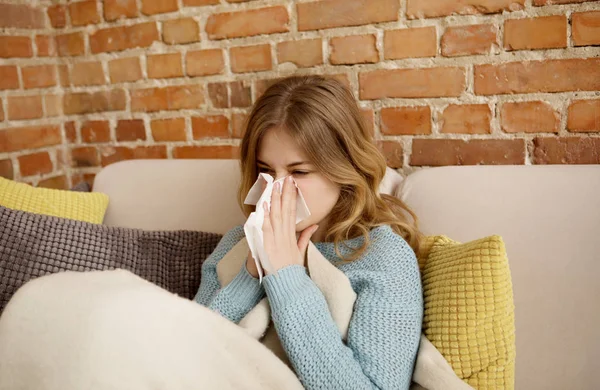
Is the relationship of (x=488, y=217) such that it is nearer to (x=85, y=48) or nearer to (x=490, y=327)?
(x=490, y=327)

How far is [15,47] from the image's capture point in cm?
183

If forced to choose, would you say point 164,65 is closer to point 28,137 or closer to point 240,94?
point 240,94

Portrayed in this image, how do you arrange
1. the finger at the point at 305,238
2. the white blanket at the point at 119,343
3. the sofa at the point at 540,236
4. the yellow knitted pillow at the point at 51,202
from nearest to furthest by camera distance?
the white blanket at the point at 119,343 < the sofa at the point at 540,236 < the finger at the point at 305,238 < the yellow knitted pillow at the point at 51,202

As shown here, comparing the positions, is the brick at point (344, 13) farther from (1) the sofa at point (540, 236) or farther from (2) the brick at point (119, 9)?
(2) the brick at point (119, 9)

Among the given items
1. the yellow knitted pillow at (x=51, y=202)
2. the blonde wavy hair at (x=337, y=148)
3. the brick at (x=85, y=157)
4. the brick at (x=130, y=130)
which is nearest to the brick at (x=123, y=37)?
the brick at (x=130, y=130)

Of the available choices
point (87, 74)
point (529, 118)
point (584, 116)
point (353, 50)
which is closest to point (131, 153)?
point (87, 74)

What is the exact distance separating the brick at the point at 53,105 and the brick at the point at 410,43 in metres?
1.23

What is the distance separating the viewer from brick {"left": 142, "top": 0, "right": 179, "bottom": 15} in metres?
1.71

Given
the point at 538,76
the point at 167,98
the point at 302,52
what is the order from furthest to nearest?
the point at 167,98 → the point at 302,52 → the point at 538,76

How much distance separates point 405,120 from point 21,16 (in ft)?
4.46

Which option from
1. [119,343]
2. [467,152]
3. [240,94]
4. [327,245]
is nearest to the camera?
[119,343]

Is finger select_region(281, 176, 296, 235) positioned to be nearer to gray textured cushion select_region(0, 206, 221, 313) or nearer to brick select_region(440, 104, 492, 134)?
gray textured cushion select_region(0, 206, 221, 313)

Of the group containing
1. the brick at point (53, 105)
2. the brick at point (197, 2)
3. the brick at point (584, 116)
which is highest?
the brick at point (197, 2)

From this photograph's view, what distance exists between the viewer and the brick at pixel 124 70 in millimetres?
1820
